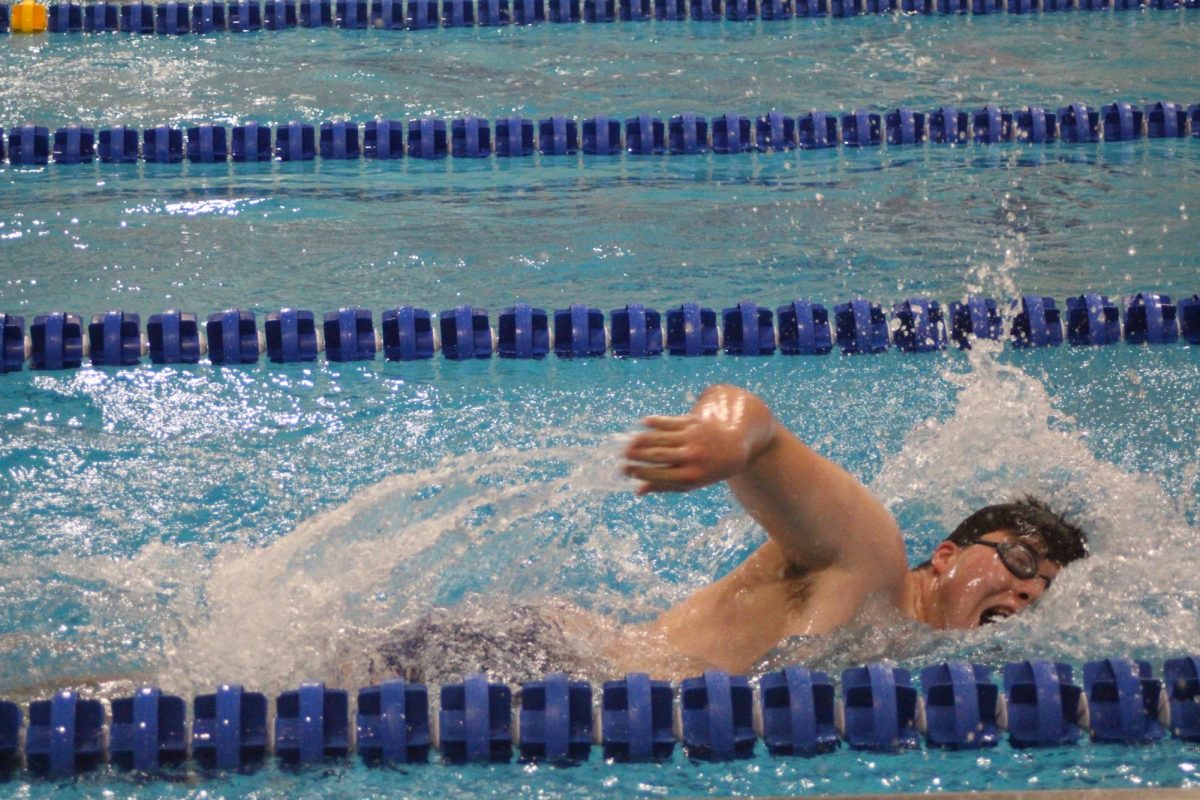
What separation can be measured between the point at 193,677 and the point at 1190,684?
1.77m

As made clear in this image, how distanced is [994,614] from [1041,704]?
0.61 feet

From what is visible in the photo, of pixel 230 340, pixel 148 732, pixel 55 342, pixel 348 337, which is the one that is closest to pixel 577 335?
pixel 348 337

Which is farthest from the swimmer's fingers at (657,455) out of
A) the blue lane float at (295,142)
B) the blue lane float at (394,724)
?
the blue lane float at (295,142)

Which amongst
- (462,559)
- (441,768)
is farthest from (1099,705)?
(462,559)

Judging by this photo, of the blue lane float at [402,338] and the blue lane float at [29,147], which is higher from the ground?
the blue lane float at [29,147]

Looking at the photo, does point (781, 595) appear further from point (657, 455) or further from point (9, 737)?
point (9, 737)

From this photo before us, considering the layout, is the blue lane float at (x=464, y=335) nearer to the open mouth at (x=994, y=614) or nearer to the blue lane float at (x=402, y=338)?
the blue lane float at (x=402, y=338)

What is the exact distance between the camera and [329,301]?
4855 millimetres

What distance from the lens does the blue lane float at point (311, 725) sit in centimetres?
266

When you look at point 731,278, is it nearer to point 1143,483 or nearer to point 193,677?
point 1143,483

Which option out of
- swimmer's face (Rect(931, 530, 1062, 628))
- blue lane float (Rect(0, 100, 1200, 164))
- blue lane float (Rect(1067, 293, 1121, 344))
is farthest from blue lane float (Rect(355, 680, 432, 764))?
blue lane float (Rect(0, 100, 1200, 164))

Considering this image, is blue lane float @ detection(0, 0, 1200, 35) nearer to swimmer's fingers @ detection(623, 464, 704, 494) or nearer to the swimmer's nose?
the swimmer's nose

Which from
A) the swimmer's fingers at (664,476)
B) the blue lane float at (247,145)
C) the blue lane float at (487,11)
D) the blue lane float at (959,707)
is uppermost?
the blue lane float at (487,11)

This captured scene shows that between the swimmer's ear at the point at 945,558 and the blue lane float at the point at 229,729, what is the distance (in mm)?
1189
